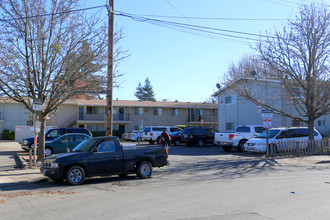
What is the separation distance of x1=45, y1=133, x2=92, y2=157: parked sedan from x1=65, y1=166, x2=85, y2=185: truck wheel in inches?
352

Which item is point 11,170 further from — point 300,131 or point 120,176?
point 300,131

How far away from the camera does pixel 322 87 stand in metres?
20.0

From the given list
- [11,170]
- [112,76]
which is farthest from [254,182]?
[11,170]

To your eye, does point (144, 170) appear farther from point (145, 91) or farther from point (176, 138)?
point (145, 91)

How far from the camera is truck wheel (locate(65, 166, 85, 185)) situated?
10680 millimetres

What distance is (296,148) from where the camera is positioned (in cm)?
1966

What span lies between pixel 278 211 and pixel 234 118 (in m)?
28.3

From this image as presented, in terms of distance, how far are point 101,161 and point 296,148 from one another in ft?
43.0

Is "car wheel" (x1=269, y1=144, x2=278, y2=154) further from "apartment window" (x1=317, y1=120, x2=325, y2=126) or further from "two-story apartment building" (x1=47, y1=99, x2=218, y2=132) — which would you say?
"two-story apartment building" (x1=47, y1=99, x2=218, y2=132)

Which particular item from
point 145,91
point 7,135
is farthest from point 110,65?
point 145,91

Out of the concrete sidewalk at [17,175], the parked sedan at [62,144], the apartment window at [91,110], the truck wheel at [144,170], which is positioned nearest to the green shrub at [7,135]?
the apartment window at [91,110]

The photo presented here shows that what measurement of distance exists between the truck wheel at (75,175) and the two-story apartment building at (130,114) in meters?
32.9

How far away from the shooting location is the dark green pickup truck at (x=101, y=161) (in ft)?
35.1

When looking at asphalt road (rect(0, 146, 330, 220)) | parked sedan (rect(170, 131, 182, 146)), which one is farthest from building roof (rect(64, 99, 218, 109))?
asphalt road (rect(0, 146, 330, 220))
